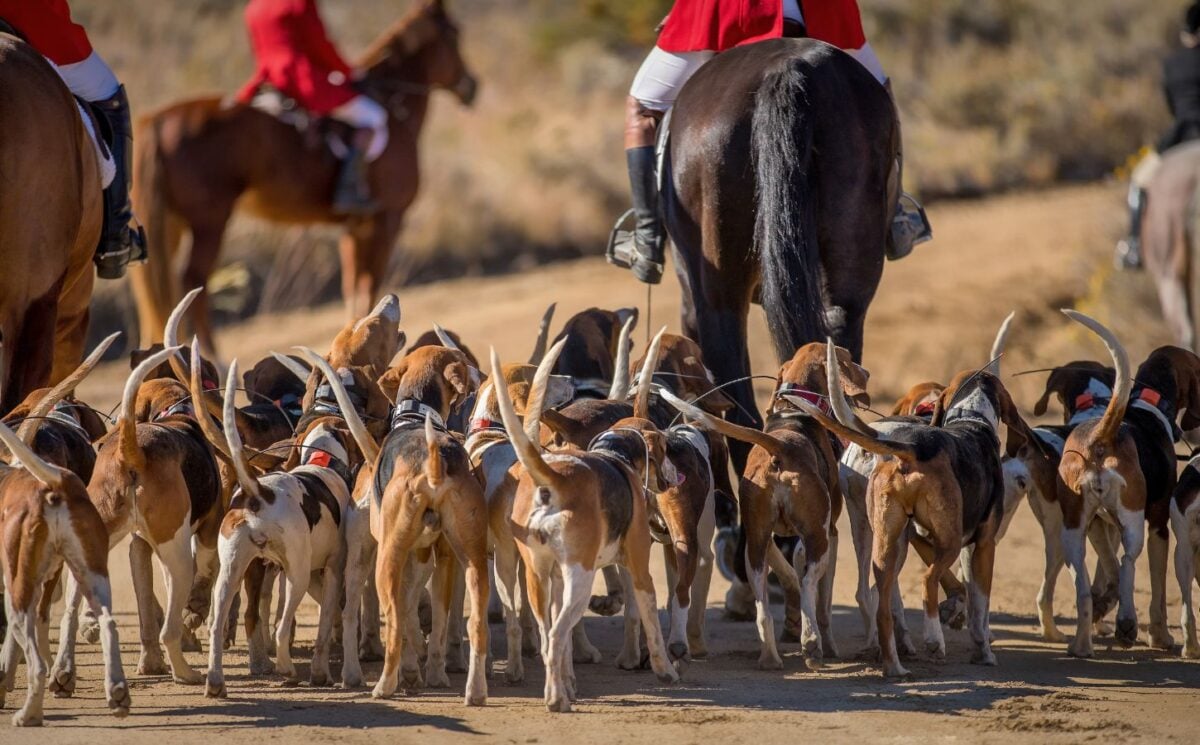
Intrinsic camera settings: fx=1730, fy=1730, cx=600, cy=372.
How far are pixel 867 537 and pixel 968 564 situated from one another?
1.43 feet

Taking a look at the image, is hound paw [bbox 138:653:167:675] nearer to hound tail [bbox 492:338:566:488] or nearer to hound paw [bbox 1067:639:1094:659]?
hound tail [bbox 492:338:566:488]

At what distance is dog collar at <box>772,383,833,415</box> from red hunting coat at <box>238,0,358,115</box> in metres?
9.04

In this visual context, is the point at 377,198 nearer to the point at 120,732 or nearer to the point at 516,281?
the point at 516,281

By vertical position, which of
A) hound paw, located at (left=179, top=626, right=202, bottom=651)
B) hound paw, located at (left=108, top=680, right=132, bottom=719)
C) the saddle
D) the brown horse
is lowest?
hound paw, located at (left=108, top=680, right=132, bottom=719)

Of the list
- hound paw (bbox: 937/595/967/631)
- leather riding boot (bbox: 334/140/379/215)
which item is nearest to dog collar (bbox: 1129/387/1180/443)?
hound paw (bbox: 937/595/967/631)

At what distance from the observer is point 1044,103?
78.0ft

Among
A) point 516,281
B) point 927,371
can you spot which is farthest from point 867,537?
point 516,281

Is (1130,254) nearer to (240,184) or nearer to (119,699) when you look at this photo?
(240,184)

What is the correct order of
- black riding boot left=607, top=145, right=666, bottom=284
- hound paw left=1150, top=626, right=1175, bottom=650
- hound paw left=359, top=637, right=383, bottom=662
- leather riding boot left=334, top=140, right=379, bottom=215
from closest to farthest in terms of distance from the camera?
hound paw left=359, top=637, right=383, bottom=662 → hound paw left=1150, top=626, right=1175, bottom=650 → black riding boot left=607, top=145, right=666, bottom=284 → leather riding boot left=334, top=140, right=379, bottom=215

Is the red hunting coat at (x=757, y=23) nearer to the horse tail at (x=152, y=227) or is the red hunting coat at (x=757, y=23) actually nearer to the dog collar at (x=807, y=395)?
the dog collar at (x=807, y=395)

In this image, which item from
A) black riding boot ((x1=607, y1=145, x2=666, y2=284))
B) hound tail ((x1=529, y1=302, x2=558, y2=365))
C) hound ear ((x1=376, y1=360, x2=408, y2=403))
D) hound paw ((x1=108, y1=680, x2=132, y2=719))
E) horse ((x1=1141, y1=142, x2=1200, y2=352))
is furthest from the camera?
horse ((x1=1141, y1=142, x2=1200, y2=352))

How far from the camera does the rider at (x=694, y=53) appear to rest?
30.2 feet

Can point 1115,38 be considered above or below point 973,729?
above

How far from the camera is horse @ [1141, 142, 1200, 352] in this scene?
40.4ft
